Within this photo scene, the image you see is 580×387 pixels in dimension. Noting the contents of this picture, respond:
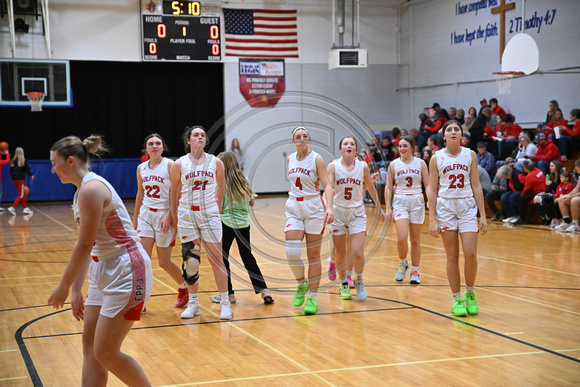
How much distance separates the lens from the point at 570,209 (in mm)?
13789

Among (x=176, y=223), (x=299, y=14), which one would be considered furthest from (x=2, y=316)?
(x=299, y=14)

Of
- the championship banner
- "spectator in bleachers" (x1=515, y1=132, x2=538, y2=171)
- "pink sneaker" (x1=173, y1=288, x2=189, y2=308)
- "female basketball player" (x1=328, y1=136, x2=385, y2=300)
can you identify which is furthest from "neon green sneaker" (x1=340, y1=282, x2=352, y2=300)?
the championship banner

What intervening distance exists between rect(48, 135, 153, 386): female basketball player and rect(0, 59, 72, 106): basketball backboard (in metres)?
16.1

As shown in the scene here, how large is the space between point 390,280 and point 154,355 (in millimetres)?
4219

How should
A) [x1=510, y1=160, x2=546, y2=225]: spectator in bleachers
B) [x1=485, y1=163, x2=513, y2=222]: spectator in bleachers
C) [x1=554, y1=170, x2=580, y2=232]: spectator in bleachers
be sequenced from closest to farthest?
[x1=554, y1=170, x2=580, y2=232]: spectator in bleachers → [x1=510, y1=160, x2=546, y2=225]: spectator in bleachers → [x1=485, y1=163, x2=513, y2=222]: spectator in bleachers

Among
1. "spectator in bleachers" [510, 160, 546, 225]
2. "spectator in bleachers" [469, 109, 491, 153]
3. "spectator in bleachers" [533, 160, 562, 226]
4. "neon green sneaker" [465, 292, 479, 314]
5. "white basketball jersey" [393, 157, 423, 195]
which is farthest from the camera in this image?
"spectator in bleachers" [469, 109, 491, 153]

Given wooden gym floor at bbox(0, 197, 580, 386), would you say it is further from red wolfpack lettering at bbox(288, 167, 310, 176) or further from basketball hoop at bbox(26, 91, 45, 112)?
basketball hoop at bbox(26, 91, 45, 112)

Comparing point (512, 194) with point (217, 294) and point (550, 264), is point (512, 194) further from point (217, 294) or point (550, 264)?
point (217, 294)

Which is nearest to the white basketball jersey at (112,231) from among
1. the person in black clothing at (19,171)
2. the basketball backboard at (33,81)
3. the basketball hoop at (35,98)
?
the person in black clothing at (19,171)

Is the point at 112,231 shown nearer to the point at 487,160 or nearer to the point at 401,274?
the point at 401,274

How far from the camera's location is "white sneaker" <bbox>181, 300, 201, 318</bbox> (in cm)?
683

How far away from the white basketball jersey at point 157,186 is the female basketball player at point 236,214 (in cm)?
75

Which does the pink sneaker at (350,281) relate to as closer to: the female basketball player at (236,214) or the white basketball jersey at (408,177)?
the female basketball player at (236,214)

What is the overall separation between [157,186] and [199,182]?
530mm
